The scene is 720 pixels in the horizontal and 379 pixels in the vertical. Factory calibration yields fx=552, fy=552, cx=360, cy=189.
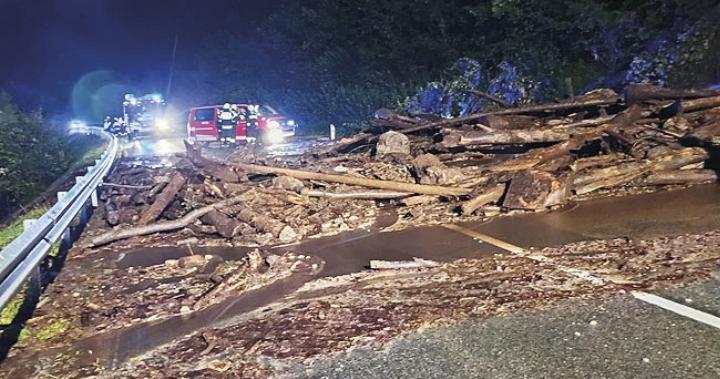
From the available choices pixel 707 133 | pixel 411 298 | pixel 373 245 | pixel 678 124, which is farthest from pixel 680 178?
pixel 411 298

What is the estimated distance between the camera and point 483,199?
813 cm

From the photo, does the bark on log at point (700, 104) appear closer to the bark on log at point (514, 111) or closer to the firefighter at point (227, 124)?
the bark on log at point (514, 111)

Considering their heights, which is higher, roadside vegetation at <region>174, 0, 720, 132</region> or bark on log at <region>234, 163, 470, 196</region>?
roadside vegetation at <region>174, 0, 720, 132</region>

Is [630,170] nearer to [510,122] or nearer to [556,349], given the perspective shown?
[510,122]

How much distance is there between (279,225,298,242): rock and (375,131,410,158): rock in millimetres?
4370

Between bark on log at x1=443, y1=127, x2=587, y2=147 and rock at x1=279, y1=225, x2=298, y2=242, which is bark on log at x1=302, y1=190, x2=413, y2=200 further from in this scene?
bark on log at x1=443, y1=127, x2=587, y2=147

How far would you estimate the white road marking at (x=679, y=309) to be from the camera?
3.84 metres

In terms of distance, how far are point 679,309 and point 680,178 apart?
5445 mm

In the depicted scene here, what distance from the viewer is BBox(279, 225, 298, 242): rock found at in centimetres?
749

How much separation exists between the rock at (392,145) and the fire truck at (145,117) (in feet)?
89.0

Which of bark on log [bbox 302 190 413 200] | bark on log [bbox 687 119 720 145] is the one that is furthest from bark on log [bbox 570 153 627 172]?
bark on log [bbox 302 190 413 200]

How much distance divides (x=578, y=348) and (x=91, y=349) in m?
3.65

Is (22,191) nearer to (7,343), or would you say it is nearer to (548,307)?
(7,343)

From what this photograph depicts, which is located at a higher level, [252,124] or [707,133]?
[252,124]
